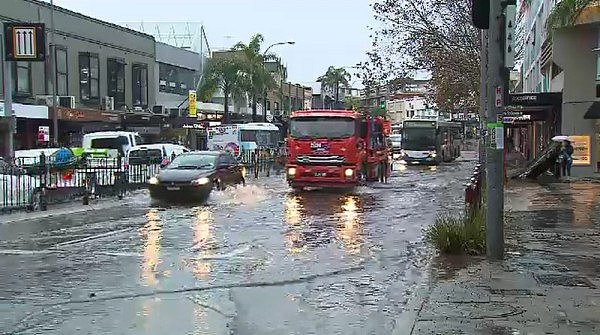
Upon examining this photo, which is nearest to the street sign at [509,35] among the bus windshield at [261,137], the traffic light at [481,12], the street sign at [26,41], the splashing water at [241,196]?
the traffic light at [481,12]

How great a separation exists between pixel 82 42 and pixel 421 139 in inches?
889

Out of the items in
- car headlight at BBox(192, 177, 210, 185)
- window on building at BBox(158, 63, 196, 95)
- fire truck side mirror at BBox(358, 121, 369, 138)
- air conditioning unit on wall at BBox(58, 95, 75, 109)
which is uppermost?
window on building at BBox(158, 63, 196, 95)

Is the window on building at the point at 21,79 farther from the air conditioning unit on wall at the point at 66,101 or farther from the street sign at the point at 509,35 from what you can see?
the street sign at the point at 509,35

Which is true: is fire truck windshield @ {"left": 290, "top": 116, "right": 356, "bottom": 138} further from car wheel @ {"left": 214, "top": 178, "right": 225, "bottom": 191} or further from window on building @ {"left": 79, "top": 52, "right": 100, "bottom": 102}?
window on building @ {"left": 79, "top": 52, "right": 100, "bottom": 102}

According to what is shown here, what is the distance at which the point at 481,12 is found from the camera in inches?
440

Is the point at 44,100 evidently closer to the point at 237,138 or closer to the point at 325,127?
the point at 237,138

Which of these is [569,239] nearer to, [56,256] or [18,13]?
[56,256]

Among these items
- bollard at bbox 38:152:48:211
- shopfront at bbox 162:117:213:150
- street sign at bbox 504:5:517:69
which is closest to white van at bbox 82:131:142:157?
shopfront at bbox 162:117:213:150

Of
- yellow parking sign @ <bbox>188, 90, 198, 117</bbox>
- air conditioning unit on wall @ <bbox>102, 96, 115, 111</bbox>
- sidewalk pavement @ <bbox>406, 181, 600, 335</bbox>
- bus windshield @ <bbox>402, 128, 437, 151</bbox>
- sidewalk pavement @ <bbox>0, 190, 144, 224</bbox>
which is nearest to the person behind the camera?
sidewalk pavement @ <bbox>406, 181, 600, 335</bbox>

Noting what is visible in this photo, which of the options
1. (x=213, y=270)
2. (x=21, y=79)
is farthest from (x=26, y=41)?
(x=213, y=270)

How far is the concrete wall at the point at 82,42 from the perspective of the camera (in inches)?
1563

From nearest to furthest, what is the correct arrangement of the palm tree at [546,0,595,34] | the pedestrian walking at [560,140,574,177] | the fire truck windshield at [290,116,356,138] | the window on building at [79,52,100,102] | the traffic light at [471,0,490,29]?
the traffic light at [471,0,490,29]
the palm tree at [546,0,595,34]
the fire truck windshield at [290,116,356,138]
the pedestrian walking at [560,140,574,177]
the window on building at [79,52,100,102]

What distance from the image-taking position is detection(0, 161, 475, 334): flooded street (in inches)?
332

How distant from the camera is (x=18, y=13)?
128 ft
